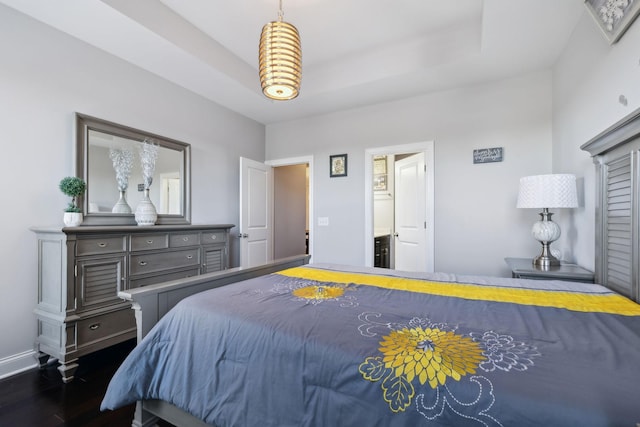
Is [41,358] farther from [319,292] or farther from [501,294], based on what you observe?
[501,294]

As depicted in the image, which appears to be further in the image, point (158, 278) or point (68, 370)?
point (158, 278)

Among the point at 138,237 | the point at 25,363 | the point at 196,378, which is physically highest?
the point at 138,237

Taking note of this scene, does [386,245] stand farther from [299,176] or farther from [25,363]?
[25,363]

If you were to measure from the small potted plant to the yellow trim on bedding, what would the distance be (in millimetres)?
1730

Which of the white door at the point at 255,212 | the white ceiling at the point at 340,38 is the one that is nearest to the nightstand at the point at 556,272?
the white ceiling at the point at 340,38

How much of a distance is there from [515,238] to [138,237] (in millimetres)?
3617

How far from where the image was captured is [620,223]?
1.55 meters

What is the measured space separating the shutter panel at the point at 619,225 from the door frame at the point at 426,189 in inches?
67.6

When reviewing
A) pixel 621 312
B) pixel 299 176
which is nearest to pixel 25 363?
pixel 621 312

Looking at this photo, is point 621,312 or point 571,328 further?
point 621,312

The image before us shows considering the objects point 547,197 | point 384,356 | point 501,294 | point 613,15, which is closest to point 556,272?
point 547,197

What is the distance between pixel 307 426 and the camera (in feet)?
2.96

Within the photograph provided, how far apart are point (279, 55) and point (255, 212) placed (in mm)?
2694

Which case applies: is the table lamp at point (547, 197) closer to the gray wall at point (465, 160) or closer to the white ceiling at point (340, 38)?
the gray wall at point (465, 160)
